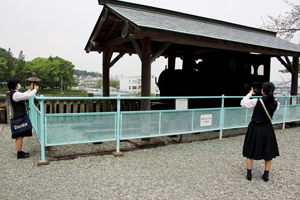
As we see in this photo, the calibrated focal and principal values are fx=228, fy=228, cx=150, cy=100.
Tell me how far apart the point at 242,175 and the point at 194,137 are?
127 inches

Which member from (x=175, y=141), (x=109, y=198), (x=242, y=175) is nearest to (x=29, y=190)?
(x=109, y=198)

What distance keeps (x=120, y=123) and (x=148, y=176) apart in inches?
57.2

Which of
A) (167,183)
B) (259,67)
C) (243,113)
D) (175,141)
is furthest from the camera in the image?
(259,67)

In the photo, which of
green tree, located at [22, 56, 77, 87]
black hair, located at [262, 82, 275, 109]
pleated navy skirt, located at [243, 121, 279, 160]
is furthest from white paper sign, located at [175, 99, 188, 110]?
green tree, located at [22, 56, 77, 87]

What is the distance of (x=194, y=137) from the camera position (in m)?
7.39

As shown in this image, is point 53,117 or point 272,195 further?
point 53,117

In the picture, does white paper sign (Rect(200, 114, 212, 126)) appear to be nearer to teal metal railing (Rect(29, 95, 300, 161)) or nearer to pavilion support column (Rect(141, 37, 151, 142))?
teal metal railing (Rect(29, 95, 300, 161))

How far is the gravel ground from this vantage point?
10.9 feet

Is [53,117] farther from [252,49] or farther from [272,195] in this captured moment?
[252,49]

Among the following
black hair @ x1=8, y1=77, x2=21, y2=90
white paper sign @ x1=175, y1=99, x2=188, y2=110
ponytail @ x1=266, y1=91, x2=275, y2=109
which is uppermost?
black hair @ x1=8, y1=77, x2=21, y2=90

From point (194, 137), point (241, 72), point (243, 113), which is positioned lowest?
point (194, 137)

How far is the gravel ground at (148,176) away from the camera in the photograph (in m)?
3.33

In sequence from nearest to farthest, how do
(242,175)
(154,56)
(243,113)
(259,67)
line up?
(242,175), (154,56), (243,113), (259,67)

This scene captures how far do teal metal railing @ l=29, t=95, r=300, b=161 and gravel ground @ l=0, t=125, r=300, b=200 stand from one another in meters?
0.45
